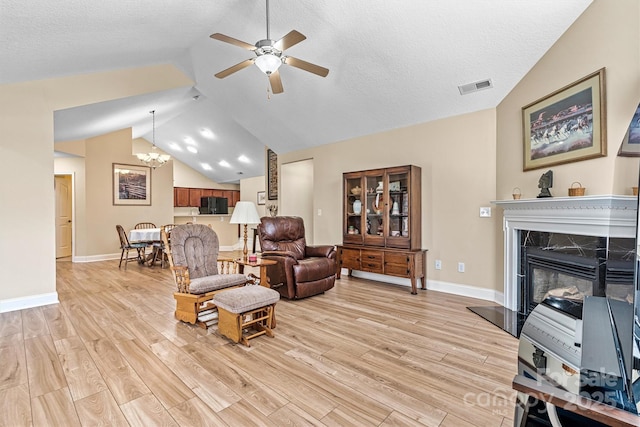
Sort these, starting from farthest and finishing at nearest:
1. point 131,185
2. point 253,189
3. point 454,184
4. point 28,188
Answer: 1. point 253,189
2. point 131,185
3. point 454,184
4. point 28,188

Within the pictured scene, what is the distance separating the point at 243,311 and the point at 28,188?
10.8 feet

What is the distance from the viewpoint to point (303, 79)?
424 cm

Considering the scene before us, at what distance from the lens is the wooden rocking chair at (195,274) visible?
2.93 meters

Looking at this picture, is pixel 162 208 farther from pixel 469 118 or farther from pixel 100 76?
pixel 469 118

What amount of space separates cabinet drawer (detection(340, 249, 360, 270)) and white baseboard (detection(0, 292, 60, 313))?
3.85 m

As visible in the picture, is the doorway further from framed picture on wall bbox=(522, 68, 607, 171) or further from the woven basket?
the woven basket

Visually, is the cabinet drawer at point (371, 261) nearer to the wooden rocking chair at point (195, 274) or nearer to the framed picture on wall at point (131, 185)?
the wooden rocking chair at point (195, 274)

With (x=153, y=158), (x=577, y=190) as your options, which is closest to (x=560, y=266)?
(x=577, y=190)

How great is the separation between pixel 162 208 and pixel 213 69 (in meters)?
4.98

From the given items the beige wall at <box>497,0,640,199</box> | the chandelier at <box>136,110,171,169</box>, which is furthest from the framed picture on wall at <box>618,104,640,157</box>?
the chandelier at <box>136,110,171,169</box>

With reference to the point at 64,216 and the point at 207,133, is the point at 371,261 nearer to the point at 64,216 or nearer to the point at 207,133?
the point at 207,133

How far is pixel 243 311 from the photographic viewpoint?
2488 mm

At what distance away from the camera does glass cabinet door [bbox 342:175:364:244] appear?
469 cm

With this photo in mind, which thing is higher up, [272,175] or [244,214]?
[272,175]
